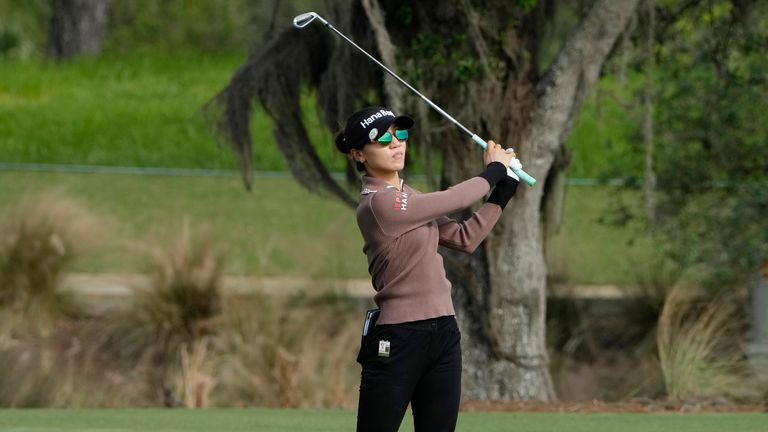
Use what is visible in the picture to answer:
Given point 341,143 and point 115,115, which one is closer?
point 341,143

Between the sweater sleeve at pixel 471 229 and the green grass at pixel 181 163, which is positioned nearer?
the sweater sleeve at pixel 471 229

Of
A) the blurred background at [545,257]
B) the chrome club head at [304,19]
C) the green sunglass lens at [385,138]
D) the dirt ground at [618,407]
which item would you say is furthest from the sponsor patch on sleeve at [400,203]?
the blurred background at [545,257]

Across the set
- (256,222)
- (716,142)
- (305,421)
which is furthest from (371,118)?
→ (256,222)

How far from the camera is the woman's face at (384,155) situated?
6262 mm

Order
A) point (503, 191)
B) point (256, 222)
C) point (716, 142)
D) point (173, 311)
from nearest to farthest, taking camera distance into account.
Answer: point (503, 191)
point (173, 311)
point (716, 142)
point (256, 222)

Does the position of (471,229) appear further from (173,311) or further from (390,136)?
(173,311)

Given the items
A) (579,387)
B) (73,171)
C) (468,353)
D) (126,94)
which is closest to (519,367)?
(468,353)

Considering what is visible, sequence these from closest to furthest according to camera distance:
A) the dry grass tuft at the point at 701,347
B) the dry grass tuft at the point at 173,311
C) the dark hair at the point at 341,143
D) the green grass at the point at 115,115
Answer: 1. the dark hair at the point at 341,143
2. the dry grass tuft at the point at 701,347
3. the dry grass tuft at the point at 173,311
4. the green grass at the point at 115,115

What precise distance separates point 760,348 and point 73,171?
11.8 meters

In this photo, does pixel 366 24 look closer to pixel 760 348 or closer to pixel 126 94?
pixel 760 348

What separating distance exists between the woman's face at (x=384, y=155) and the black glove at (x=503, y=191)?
383 mm

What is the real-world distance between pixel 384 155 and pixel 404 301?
57 centimetres

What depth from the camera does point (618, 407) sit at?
10938 mm

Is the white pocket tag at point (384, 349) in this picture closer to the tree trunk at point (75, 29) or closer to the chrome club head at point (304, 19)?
the chrome club head at point (304, 19)
